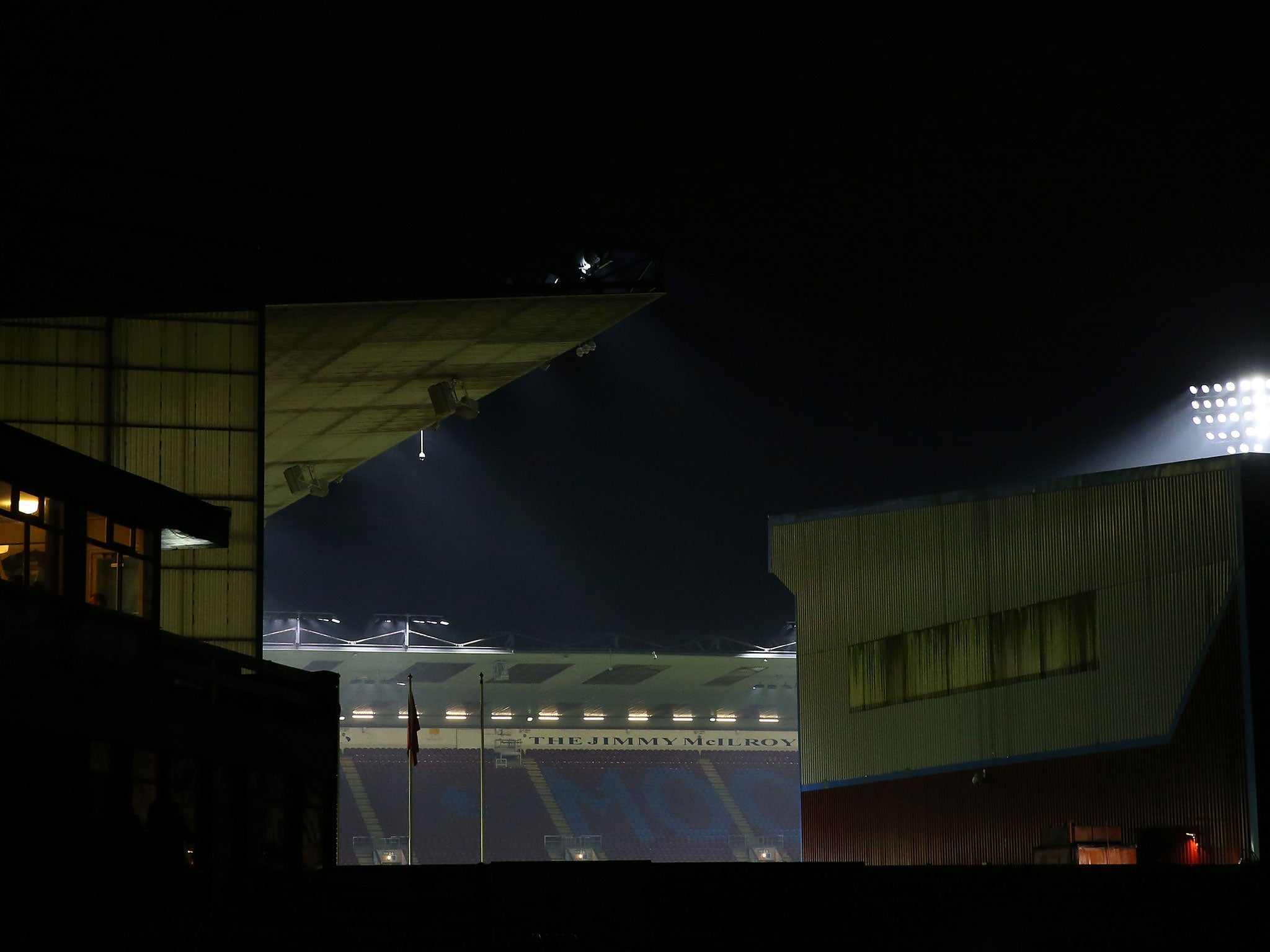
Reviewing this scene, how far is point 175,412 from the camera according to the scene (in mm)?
32344

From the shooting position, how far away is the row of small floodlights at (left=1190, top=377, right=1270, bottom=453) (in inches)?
1937

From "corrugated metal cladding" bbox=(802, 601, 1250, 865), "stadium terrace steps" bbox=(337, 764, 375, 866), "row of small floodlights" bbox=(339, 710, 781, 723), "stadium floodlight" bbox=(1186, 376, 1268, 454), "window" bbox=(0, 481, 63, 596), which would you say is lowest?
"stadium terrace steps" bbox=(337, 764, 375, 866)

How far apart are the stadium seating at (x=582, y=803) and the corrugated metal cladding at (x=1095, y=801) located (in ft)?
123

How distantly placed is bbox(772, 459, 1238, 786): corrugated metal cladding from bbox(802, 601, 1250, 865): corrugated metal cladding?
17.0 inches

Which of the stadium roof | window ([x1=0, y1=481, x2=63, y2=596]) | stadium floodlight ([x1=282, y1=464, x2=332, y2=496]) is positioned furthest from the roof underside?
the stadium roof

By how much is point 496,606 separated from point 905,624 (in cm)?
4834

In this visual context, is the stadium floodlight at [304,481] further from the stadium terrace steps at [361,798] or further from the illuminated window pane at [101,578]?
the stadium terrace steps at [361,798]

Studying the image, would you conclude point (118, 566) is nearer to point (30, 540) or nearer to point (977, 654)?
point (30, 540)

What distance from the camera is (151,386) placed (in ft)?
106

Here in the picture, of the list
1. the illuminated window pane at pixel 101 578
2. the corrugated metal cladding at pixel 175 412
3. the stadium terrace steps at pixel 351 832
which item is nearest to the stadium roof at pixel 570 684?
the stadium terrace steps at pixel 351 832

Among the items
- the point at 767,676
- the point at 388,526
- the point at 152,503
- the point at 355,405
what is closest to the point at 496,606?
the point at 388,526

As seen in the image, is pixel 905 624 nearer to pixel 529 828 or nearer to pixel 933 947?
pixel 933 947

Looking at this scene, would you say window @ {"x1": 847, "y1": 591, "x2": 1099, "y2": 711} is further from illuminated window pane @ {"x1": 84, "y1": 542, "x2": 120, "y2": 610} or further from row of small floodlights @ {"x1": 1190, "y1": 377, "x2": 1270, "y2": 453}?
illuminated window pane @ {"x1": 84, "y1": 542, "x2": 120, "y2": 610}

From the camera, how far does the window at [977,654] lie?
35000mm
